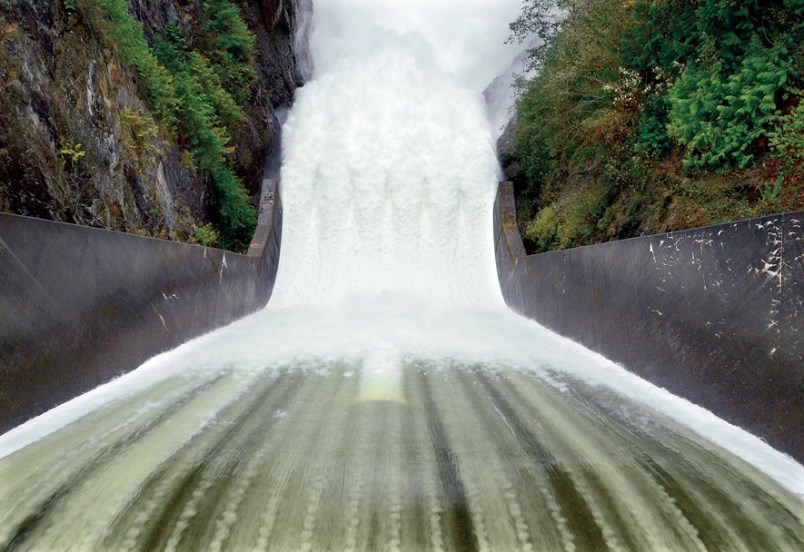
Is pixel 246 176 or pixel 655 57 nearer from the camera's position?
pixel 655 57

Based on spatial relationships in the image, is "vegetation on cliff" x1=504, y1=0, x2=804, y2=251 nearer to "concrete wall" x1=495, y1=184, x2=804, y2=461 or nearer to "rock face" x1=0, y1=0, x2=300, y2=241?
"concrete wall" x1=495, y1=184, x2=804, y2=461

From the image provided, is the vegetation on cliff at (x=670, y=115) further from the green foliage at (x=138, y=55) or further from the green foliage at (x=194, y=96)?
the green foliage at (x=138, y=55)

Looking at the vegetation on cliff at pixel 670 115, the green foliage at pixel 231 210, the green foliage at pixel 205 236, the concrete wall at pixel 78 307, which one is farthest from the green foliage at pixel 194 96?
the vegetation on cliff at pixel 670 115

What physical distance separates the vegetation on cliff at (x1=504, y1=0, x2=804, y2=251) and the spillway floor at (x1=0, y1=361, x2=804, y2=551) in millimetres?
2826

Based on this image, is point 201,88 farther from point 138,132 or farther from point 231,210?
point 138,132

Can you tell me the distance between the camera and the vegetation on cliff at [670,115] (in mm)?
4410

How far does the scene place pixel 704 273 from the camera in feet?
9.89

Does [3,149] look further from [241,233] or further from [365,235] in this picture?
[365,235]

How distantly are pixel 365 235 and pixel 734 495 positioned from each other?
1029cm

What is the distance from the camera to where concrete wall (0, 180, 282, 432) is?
258 cm

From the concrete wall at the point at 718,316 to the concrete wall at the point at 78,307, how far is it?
3934 mm

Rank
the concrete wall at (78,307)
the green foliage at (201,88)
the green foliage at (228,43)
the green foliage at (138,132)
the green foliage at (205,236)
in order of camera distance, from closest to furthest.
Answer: the concrete wall at (78,307), the green foliage at (138,132), the green foliage at (201,88), the green foliage at (205,236), the green foliage at (228,43)

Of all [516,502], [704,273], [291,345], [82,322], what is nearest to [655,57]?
[704,273]

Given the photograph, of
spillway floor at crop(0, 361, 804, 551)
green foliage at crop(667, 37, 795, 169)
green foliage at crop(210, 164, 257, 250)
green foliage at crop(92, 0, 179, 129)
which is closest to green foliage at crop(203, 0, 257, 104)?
green foliage at crop(210, 164, 257, 250)
